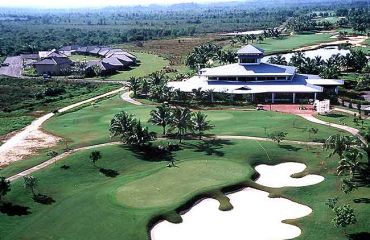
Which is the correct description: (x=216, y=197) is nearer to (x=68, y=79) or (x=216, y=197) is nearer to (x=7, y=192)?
(x=7, y=192)

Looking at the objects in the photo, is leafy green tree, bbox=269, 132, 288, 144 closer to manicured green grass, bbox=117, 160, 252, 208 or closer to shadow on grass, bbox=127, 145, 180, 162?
manicured green grass, bbox=117, 160, 252, 208

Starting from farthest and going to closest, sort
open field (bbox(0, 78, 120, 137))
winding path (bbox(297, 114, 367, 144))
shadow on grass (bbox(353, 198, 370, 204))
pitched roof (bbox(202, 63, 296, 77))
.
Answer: pitched roof (bbox(202, 63, 296, 77)), open field (bbox(0, 78, 120, 137)), winding path (bbox(297, 114, 367, 144)), shadow on grass (bbox(353, 198, 370, 204))

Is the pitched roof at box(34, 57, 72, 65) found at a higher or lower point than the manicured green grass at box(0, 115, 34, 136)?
higher

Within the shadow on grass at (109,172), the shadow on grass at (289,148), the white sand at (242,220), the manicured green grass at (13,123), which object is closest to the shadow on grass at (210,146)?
the shadow on grass at (289,148)

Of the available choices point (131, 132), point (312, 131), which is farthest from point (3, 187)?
point (312, 131)

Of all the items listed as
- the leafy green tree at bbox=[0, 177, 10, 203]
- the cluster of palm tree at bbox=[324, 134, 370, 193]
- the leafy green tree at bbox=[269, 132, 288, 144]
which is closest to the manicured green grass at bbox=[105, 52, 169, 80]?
the leafy green tree at bbox=[269, 132, 288, 144]

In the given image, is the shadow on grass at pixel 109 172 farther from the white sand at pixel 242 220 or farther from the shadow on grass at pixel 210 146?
the white sand at pixel 242 220
